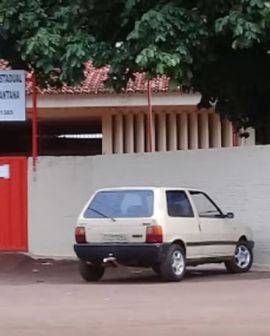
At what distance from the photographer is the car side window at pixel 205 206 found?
17.9 meters

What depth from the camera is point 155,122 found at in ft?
92.0

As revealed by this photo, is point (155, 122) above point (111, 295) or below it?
above

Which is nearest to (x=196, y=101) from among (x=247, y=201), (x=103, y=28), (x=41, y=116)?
(x=41, y=116)

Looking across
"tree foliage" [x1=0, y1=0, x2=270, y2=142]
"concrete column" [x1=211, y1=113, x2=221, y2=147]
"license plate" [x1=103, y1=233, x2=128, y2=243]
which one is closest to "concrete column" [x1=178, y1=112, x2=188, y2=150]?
"concrete column" [x1=211, y1=113, x2=221, y2=147]

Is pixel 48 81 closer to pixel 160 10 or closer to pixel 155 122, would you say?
pixel 160 10

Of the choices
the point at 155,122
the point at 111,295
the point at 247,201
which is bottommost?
the point at 111,295

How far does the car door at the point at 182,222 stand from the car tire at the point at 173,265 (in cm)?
17

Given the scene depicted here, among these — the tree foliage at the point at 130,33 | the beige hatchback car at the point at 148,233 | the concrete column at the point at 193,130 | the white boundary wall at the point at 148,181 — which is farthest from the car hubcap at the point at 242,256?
the concrete column at the point at 193,130

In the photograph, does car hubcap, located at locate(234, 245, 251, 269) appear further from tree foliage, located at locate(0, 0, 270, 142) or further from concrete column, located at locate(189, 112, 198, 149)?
concrete column, located at locate(189, 112, 198, 149)

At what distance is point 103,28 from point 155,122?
10.6 metres

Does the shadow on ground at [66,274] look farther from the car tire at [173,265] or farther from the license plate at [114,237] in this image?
the license plate at [114,237]

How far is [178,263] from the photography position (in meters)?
16.8

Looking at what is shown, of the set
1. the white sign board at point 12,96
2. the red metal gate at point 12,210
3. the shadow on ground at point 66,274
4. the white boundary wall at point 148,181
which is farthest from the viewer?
the red metal gate at point 12,210

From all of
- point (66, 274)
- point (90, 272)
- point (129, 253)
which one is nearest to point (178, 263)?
point (129, 253)
